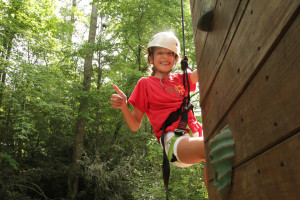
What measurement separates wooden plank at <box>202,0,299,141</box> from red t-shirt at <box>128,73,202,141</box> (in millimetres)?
994

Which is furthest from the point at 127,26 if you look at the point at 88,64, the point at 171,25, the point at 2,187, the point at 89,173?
the point at 2,187

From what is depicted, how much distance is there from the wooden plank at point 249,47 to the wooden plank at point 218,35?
55mm

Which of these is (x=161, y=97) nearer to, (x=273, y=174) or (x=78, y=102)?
(x=273, y=174)

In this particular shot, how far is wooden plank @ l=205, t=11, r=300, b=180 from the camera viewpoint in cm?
51

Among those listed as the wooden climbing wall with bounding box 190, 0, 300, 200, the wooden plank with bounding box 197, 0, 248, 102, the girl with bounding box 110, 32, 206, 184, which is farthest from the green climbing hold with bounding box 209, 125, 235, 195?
the girl with bounding box 110, 32, 206, 184

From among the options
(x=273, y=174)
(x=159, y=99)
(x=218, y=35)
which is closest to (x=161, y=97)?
(x=159, y=99)

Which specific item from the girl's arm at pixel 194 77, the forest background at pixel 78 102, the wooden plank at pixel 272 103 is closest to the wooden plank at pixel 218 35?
the wooden plank at pixel 272 103

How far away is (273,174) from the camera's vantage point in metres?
0.62

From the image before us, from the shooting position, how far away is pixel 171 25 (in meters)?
9.03

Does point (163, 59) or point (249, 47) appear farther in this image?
point (163, 59)

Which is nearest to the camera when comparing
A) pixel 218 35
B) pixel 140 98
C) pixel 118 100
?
pixel 218 35

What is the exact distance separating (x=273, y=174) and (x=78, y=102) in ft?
33.8

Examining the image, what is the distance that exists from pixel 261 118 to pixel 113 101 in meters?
1.58

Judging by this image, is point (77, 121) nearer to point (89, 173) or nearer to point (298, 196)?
point (89, 173)
